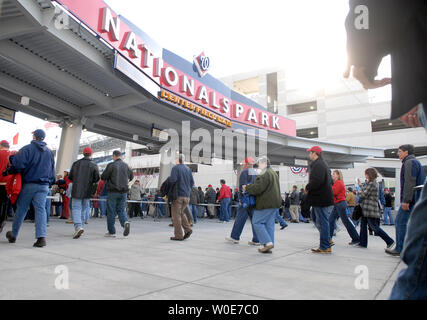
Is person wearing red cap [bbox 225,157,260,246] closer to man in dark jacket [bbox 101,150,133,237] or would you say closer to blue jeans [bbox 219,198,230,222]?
man in dark jacket [bbox 101,150,133,237]

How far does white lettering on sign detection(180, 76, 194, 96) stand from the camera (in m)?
11.8

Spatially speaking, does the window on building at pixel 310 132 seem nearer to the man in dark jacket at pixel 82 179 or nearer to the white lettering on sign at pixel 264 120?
the white lettering on sign at pixel 264 120

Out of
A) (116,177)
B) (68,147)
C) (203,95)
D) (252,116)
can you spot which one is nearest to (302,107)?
(252,116)

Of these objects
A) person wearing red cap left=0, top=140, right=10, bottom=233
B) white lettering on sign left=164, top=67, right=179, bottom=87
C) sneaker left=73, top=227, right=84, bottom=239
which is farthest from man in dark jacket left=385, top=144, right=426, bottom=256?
white lettering on sign left=164, top=67, right=179, bottom=87

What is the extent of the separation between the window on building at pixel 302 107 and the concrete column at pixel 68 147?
2868cm

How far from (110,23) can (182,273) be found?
7403 mm

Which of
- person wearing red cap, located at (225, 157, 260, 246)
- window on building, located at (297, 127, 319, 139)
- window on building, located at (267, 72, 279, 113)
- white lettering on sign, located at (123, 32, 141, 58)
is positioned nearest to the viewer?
person wearing red cap, located at (225, 157, 260, 246)

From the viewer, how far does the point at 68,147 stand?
12.1 meters

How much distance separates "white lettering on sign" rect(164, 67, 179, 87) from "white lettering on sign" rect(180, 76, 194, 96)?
328mm

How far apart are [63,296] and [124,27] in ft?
27.2

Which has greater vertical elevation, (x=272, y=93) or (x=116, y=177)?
(x=272, y=93)

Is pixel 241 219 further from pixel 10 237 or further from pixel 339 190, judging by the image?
pixel 10 237

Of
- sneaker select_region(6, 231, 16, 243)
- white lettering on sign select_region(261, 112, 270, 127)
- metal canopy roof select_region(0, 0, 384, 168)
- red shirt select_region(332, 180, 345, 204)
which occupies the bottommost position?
sneaker select_region(6, 231, 16, 243)

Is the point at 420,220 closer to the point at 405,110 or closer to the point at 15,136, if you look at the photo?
the point at 405,110
